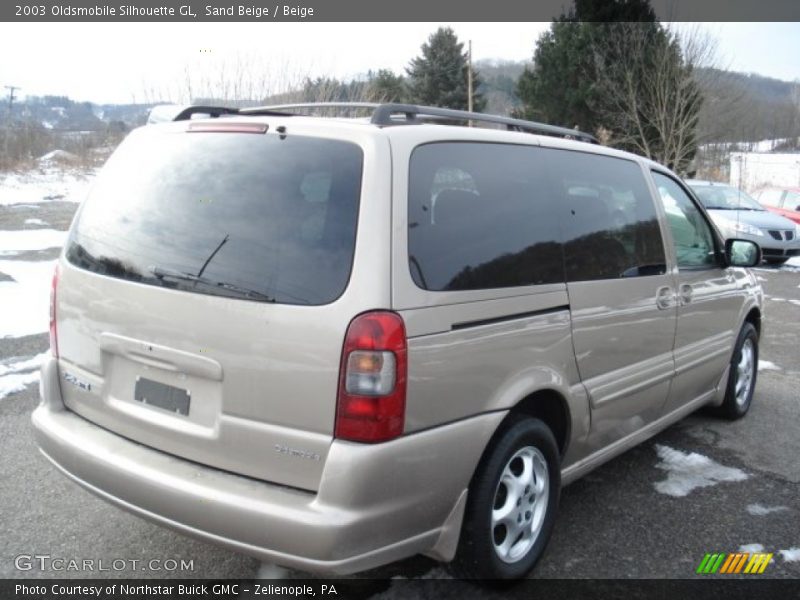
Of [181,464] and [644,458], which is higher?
[181,464]

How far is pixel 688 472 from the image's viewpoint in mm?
4055

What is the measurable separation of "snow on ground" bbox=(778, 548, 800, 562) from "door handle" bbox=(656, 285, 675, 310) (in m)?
1.29

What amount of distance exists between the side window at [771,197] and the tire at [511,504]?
1669 cm

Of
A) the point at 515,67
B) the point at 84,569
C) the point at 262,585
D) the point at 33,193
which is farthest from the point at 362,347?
the point at 515,67

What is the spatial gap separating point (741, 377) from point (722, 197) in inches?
448

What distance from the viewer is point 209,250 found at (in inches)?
96.7

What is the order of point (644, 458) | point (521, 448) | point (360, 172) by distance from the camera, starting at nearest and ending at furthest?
point (360, 172) < point (521, 448) < point (644, 458)

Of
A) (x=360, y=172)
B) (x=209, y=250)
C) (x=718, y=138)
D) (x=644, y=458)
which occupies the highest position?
(x=718, y=138)

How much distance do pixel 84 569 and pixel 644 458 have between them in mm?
3122

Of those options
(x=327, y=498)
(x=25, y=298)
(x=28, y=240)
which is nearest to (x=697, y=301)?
(x=327, y=498)

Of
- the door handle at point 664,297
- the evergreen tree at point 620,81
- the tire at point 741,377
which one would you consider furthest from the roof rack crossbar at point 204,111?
the evergreen tree at point 620,81

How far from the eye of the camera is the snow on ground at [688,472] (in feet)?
12.6

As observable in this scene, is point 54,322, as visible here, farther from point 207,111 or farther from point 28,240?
point 28,240

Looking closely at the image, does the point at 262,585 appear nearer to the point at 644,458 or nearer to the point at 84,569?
the point at 84,569
